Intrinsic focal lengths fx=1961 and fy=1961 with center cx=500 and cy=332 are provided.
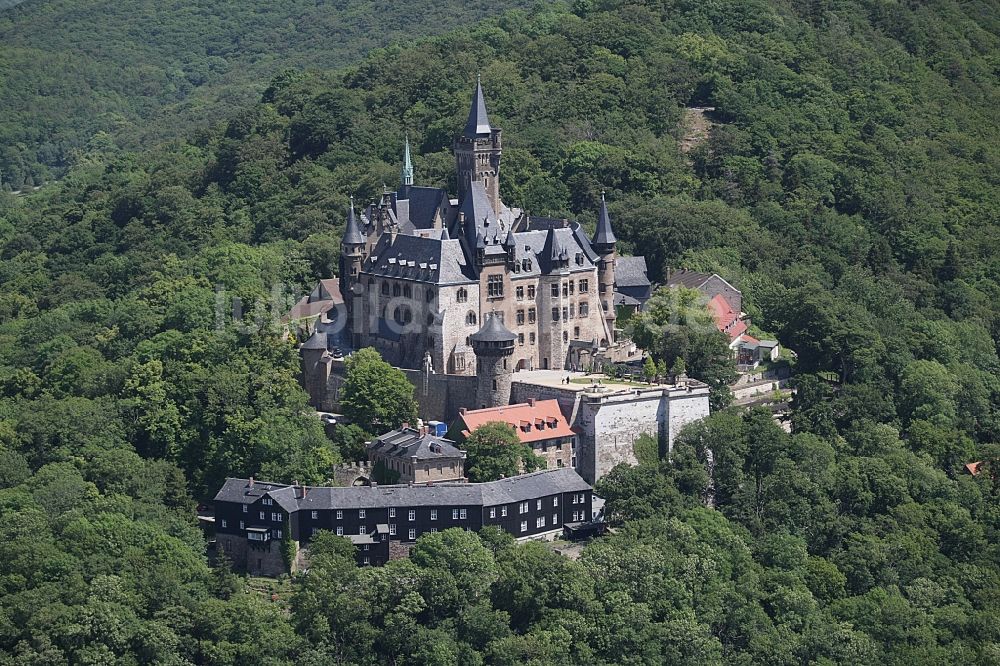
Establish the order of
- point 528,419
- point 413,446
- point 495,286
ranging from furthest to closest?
point 495,286, point 528,419, point 413,446

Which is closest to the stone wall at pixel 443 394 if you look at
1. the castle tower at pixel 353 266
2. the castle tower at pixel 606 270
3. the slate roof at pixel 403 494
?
the castle tower at pixel 353 266

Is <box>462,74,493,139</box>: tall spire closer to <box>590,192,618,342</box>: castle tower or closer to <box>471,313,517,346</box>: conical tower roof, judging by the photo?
<box>590,192,618,342</box>: castle tower

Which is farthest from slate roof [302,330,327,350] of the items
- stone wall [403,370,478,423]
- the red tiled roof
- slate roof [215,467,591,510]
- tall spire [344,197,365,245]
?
slate roof [215,467,591,510]

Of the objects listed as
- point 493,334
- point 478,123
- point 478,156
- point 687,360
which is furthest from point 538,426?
point 478,123

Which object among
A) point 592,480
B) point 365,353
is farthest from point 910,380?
point 365,353

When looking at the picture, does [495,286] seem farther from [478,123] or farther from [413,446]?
[413,446]
